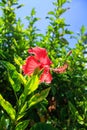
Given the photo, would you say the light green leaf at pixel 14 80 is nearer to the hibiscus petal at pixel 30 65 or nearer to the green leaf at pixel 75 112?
the hibiscus petal at pixel 30 65

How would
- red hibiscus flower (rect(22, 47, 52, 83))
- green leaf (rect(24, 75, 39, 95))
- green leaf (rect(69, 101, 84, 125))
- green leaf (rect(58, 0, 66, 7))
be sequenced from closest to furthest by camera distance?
green leaf (rect(24, 75, 39, 95))
red hibiscus flower (rect(22, 47, 52, 83))
green leaf (rect(69, 101, 84, 125))
green leaf (rect(58, 0, 66, 7))

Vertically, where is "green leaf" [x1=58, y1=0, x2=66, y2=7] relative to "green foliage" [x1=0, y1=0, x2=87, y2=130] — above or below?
above

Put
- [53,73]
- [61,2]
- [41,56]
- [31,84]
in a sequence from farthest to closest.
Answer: [61,2] < [53,73] < [41,56] < [31,84]

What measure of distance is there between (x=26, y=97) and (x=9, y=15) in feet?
9.95

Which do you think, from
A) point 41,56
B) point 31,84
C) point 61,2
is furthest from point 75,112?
point 61,2

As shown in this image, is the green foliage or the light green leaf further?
the green foliage

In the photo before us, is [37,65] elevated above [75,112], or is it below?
above

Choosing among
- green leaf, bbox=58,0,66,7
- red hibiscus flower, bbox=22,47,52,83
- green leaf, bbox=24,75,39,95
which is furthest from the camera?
green leaf, bbox=58,0,66,7

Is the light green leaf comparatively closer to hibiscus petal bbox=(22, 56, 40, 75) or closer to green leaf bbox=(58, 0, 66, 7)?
hibiscus petal bbox=(22, 56, 40, 75)

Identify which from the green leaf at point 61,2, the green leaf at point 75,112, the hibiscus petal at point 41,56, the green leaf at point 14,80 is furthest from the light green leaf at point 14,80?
the green leaf at point 61,2

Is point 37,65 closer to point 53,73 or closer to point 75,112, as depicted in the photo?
point 75,112

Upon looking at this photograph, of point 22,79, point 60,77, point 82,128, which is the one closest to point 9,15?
point 60,77

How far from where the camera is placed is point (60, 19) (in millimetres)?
4523

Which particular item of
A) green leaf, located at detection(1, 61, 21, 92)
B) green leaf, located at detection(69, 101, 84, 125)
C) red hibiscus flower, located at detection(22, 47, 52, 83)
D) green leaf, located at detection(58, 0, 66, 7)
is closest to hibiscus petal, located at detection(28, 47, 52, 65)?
red hibiscus flower, located at detection(22, 47, 52, 83)
